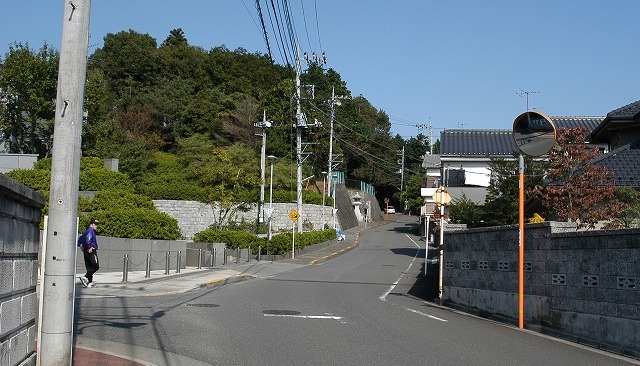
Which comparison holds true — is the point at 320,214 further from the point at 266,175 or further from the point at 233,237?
the point at 233,237

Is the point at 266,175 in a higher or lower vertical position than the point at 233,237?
higher

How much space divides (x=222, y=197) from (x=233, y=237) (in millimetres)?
12079

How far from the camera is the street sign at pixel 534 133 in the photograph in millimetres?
13328

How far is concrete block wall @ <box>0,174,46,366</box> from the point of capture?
566cm

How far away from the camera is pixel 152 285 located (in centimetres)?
1945

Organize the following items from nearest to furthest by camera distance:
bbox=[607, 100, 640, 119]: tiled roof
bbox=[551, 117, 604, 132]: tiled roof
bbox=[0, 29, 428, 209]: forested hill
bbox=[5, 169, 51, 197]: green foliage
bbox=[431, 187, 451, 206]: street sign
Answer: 1. bbox=[431, 187, 451, 206]: street sign
2. bbox=[607, 100, 640, 119]: tiled roof
3. bbox=[5, 169, 51, 197]: green foliage
4. bbox=[0, 29, 428, 209]: forested hill
5. bbox=[551, 117, 604, 132]: tiled roof

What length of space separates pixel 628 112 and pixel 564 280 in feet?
46.4

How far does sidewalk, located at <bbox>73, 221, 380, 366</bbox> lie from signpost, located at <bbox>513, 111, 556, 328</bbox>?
695cm

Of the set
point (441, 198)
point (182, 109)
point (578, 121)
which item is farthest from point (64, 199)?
point (182, 109)

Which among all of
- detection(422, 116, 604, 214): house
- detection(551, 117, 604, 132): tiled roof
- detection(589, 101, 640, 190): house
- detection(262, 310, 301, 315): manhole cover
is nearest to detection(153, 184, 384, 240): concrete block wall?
detection(422, 116, 604, 214): house

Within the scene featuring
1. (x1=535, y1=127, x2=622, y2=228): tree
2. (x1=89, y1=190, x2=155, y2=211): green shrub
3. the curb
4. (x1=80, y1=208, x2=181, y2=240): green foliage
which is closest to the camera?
(x1=535, y1=127, x2=622, y2=228): tree

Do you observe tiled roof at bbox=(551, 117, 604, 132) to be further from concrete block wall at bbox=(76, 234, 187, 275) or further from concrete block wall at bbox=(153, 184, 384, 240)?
concrete block wall at bbox=(76, 234, 187, 275)

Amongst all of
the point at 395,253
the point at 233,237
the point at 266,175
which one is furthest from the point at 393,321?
the point at 266,175

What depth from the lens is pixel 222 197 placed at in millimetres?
49938
